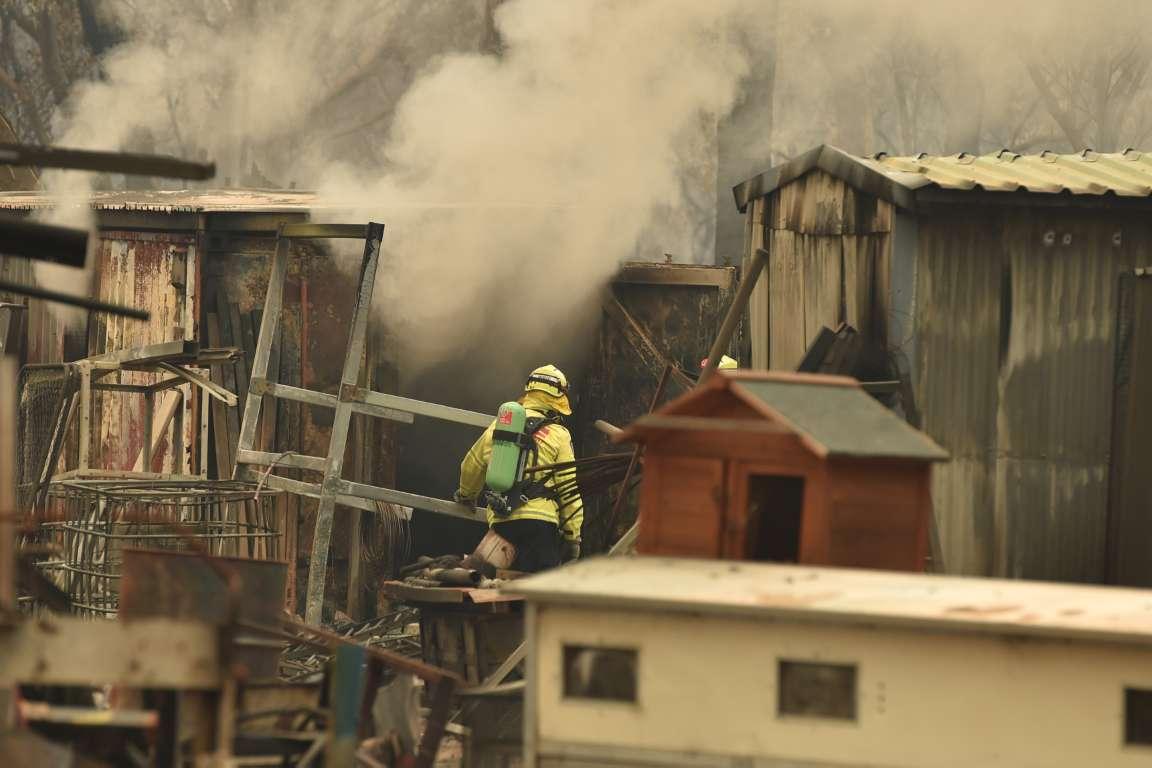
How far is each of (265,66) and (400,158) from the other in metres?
31.5

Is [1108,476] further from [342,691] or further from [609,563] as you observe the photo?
[342,691]

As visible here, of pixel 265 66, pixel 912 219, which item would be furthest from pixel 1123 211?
pixel 265 66

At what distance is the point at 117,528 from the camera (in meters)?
12.4

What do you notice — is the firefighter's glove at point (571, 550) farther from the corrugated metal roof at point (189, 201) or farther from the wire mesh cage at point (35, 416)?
the wire mesh cage at point (35, 416)

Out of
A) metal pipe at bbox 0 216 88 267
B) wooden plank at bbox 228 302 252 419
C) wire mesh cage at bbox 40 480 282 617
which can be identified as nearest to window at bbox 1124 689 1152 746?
metal pipe at bbox 0 216 88 267

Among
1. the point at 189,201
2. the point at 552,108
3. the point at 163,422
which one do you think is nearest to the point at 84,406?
the point at 163,422

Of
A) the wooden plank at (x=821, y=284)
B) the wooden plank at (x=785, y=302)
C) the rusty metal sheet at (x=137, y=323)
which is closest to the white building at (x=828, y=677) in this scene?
the wooden plank at (x=821, y=284)

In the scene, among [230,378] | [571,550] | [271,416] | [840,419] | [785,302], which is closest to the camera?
[840,419]

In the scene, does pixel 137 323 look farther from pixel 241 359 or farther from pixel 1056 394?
pixel 1056 394

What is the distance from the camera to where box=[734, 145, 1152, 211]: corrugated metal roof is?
9.95m

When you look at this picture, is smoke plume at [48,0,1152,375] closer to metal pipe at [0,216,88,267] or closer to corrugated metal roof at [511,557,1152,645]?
metal pipe at [0,216,88,267]

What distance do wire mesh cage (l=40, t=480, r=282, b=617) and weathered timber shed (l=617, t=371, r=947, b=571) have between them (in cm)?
312

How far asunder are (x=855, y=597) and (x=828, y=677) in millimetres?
353

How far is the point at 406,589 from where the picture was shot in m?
11.1
